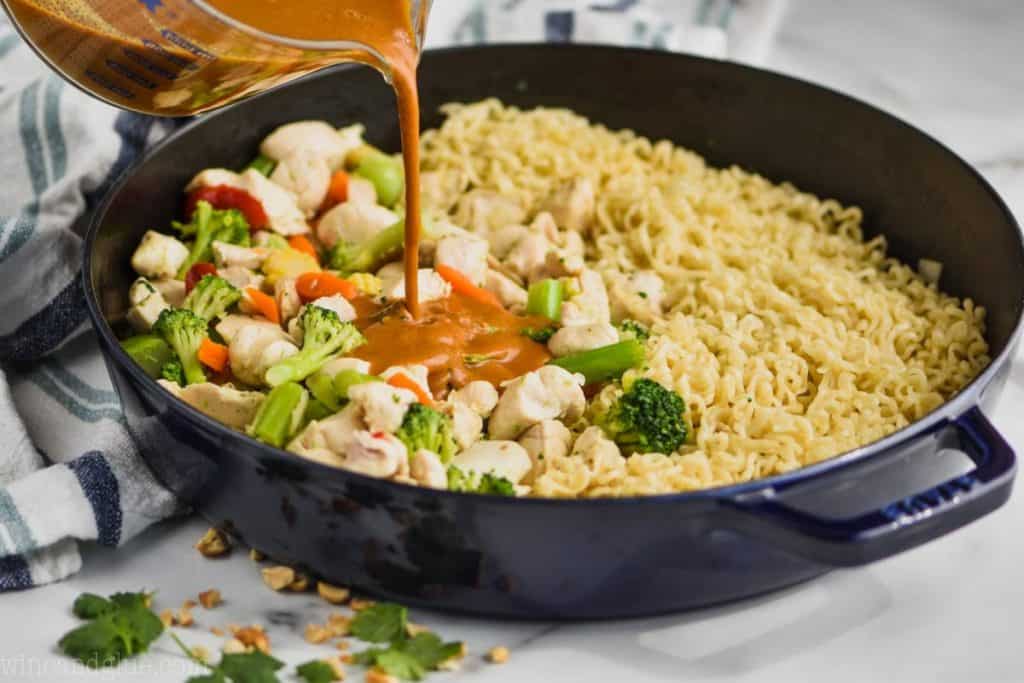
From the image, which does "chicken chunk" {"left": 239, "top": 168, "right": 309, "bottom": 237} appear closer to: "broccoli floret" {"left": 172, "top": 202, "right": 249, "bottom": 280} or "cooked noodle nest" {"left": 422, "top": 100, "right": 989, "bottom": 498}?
"broccoli floret" {"left": 172, "top": 202, "right": 249, "bottom": 280}

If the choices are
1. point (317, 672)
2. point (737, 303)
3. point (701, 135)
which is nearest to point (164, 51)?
point (317, 672)

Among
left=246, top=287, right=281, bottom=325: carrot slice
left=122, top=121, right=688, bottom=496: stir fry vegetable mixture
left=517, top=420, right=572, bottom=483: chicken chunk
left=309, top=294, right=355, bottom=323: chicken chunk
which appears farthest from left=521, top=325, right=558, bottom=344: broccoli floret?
left=246, top=287, right=281, bottom=325: carrot slice

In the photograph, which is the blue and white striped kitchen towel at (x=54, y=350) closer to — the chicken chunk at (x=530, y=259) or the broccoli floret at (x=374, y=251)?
the broccoli floret at (x=374, y=251)

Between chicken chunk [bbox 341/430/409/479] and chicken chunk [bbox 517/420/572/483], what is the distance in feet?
1.36

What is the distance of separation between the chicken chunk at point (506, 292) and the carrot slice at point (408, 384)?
71cm

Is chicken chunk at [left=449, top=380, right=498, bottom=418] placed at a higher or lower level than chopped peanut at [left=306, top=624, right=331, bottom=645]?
higher

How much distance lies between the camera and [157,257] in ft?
13.1

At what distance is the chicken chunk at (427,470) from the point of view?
309 centimetres

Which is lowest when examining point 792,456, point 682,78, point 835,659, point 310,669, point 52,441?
point 52,441

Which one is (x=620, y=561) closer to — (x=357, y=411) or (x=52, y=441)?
(x=357, y=411)

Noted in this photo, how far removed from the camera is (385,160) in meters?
4.57

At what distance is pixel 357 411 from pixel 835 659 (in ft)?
3.98

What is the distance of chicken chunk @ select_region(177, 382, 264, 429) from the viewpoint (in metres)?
3.43

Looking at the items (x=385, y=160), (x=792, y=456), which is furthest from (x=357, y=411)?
(x=385, y=160)
